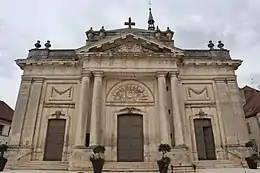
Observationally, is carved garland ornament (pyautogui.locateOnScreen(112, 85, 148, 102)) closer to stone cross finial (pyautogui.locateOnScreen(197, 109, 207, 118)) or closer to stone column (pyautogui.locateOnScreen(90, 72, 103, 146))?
stone column (pyautogui.locateOnScreen(90, 72, 103, 146))

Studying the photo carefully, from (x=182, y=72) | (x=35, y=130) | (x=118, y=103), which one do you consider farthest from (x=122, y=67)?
(x=35, y=130)

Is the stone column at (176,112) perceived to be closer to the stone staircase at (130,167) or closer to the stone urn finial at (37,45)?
the stone staircase at (130,167)

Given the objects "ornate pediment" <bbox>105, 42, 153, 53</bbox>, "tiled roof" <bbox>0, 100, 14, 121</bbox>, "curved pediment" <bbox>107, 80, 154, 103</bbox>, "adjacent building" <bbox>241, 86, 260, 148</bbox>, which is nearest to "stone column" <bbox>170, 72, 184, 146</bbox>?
"curved pediment" <bbox>107, 80, 154, 103</bbox>

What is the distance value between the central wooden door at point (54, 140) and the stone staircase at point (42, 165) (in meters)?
0.55

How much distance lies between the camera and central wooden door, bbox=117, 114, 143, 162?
16328 millimetres

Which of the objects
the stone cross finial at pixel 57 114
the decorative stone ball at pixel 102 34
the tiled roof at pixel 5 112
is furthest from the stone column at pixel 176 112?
the tiled roof at pixel 5 112

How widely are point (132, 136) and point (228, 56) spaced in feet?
31.6

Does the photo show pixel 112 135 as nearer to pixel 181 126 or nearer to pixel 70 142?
pixel 70 142

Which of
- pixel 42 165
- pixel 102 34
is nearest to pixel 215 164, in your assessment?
pixel 42 165

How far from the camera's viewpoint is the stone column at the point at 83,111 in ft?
51.2

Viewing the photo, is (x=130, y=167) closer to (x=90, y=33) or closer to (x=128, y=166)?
(x=128, y=166)

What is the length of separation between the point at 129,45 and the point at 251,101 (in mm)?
18725

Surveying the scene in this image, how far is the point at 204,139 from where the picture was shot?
17219mm

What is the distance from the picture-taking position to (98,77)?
17.5m
